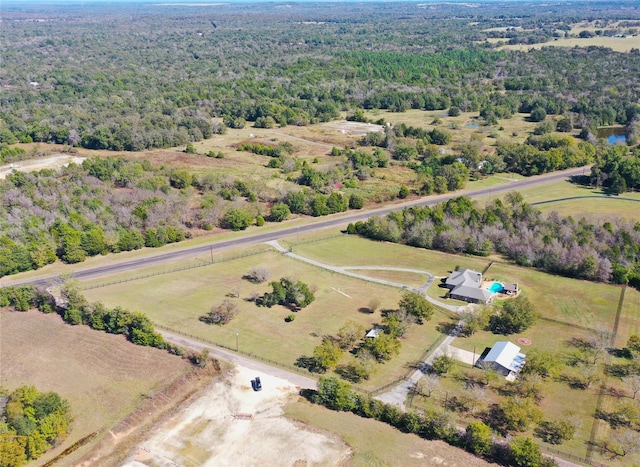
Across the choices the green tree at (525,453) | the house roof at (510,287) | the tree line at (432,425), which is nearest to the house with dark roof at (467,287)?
the house roof at (510,287)

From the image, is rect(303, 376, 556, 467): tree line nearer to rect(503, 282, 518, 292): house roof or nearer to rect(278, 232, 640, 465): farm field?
rect(278, 232, 640, 465): farm field

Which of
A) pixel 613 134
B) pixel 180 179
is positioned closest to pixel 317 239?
pixel 180 179

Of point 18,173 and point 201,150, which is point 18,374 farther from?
point 201,150

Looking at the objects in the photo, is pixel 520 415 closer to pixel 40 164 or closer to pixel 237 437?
pixel 237 437

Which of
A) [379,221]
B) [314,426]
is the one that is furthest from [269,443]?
[379,221]

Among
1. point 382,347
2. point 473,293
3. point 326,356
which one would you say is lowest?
point 473,293
